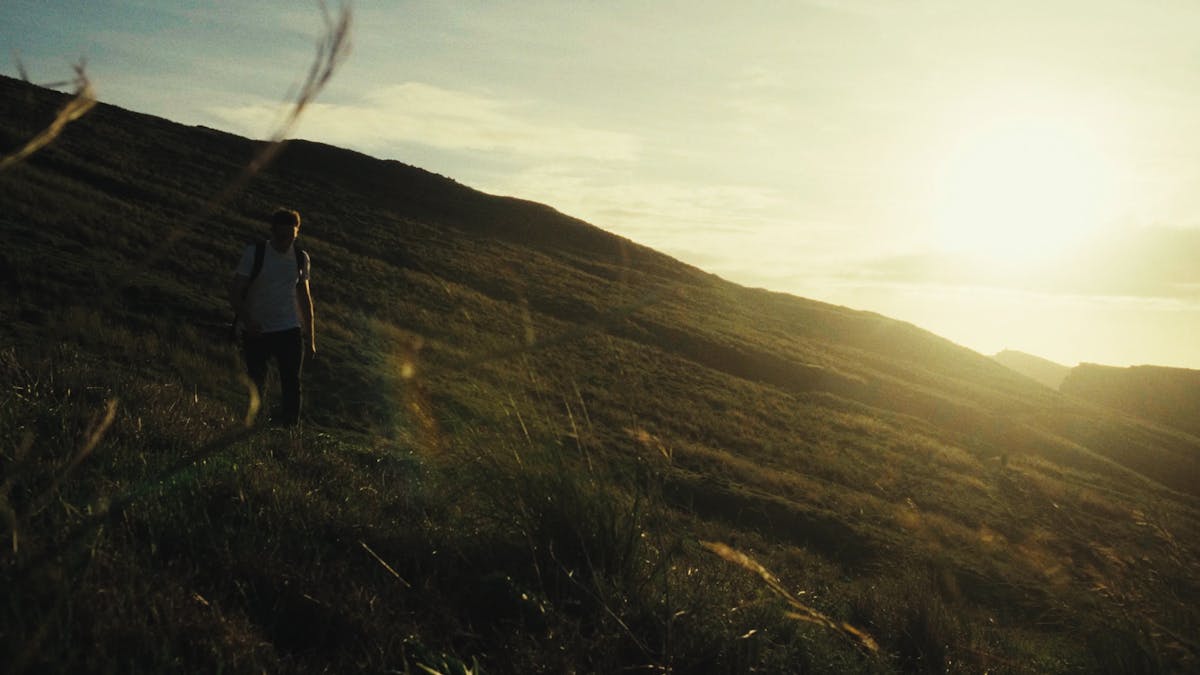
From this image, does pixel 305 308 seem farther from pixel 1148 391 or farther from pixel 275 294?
pixel 1148 391

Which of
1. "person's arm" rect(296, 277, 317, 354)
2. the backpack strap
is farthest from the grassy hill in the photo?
"person's arm" rect(296, 277, 317, 354)

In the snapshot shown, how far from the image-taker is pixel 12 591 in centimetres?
A: 212

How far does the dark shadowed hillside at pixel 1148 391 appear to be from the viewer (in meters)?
83.3

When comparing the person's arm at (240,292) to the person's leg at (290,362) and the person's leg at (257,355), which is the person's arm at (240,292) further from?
the person's leg at (290,362)

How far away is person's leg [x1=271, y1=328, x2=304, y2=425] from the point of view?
834cm

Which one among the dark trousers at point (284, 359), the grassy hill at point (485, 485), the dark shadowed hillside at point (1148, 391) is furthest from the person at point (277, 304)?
the dark shadowed hillside at point (1148, 391)

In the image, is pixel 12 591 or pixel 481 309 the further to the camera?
pixel 481 309

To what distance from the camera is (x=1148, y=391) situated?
3504 inches

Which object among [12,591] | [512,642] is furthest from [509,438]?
[12,591]

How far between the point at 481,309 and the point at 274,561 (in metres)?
27.9

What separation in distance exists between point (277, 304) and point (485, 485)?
4.85m

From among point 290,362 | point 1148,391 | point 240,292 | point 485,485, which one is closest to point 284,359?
point 290,362

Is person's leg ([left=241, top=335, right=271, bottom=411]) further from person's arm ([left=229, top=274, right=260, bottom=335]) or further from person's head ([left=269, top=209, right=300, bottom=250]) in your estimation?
person's head ([left=269, top=209, right=300, bottom=250])

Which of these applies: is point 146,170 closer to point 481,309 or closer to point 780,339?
point 481,309
